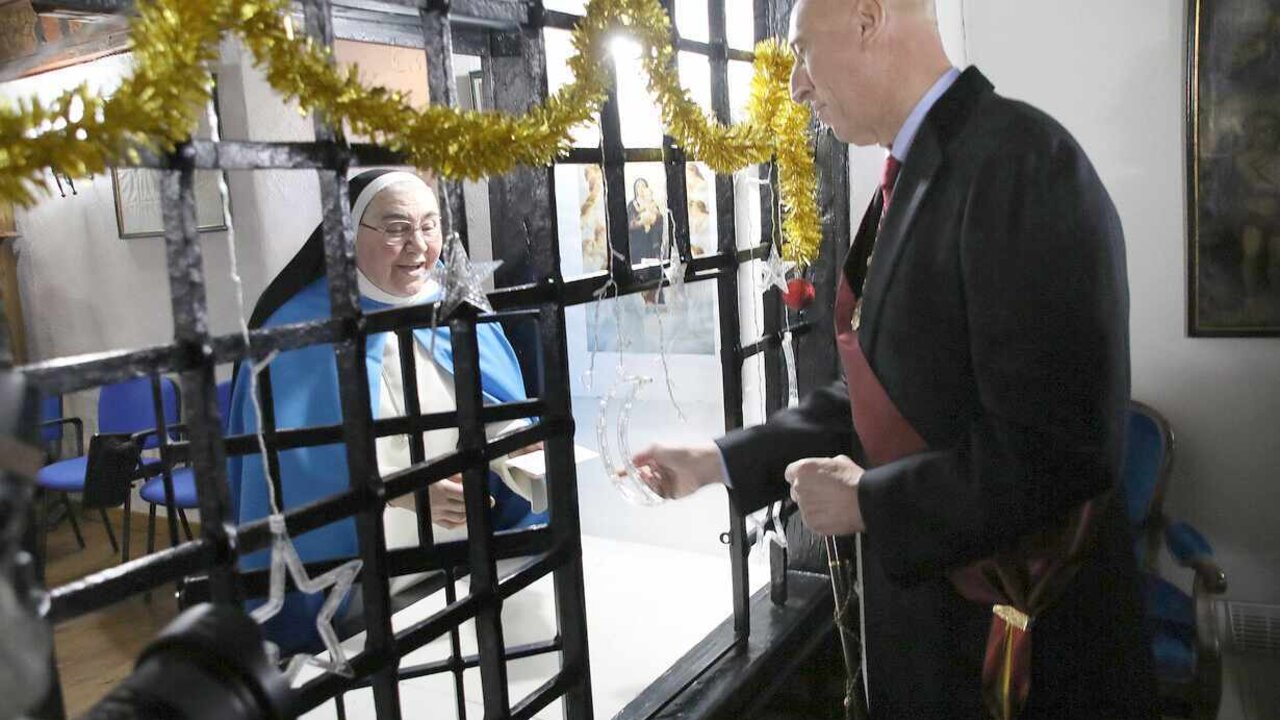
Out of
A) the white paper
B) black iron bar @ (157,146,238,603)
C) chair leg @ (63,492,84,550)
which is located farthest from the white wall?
chair leg @ (63,492,84,550)

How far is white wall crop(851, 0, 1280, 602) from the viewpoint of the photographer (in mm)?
2387

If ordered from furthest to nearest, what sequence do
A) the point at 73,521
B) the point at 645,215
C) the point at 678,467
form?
the point at 73,521
the point at 645,215
the point at 678,467

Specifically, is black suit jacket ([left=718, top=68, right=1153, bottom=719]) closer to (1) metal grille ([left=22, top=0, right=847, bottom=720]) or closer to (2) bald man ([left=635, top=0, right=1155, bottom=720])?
(2) bald man ([left=635, top=0, right=1155, bottom=720])

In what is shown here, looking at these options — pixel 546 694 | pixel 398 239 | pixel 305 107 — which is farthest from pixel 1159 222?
pixel 305 107

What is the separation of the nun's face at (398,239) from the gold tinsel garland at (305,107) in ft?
1.88

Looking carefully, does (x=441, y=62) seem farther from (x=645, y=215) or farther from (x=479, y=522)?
(x=645, y=215)

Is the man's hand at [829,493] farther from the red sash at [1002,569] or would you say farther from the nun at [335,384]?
the nun at [335,384]

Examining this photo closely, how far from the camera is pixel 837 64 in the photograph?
47.6 inches

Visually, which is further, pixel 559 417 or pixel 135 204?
pixel 135 204

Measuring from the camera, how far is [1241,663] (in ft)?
8.30

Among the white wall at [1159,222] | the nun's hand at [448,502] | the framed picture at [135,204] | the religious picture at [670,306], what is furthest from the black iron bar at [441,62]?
the framed picture at [135,204]

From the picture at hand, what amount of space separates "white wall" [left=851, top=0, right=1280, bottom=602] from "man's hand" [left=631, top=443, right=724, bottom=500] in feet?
4.88

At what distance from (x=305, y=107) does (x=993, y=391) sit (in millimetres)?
787

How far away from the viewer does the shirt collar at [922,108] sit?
1.20 meters
